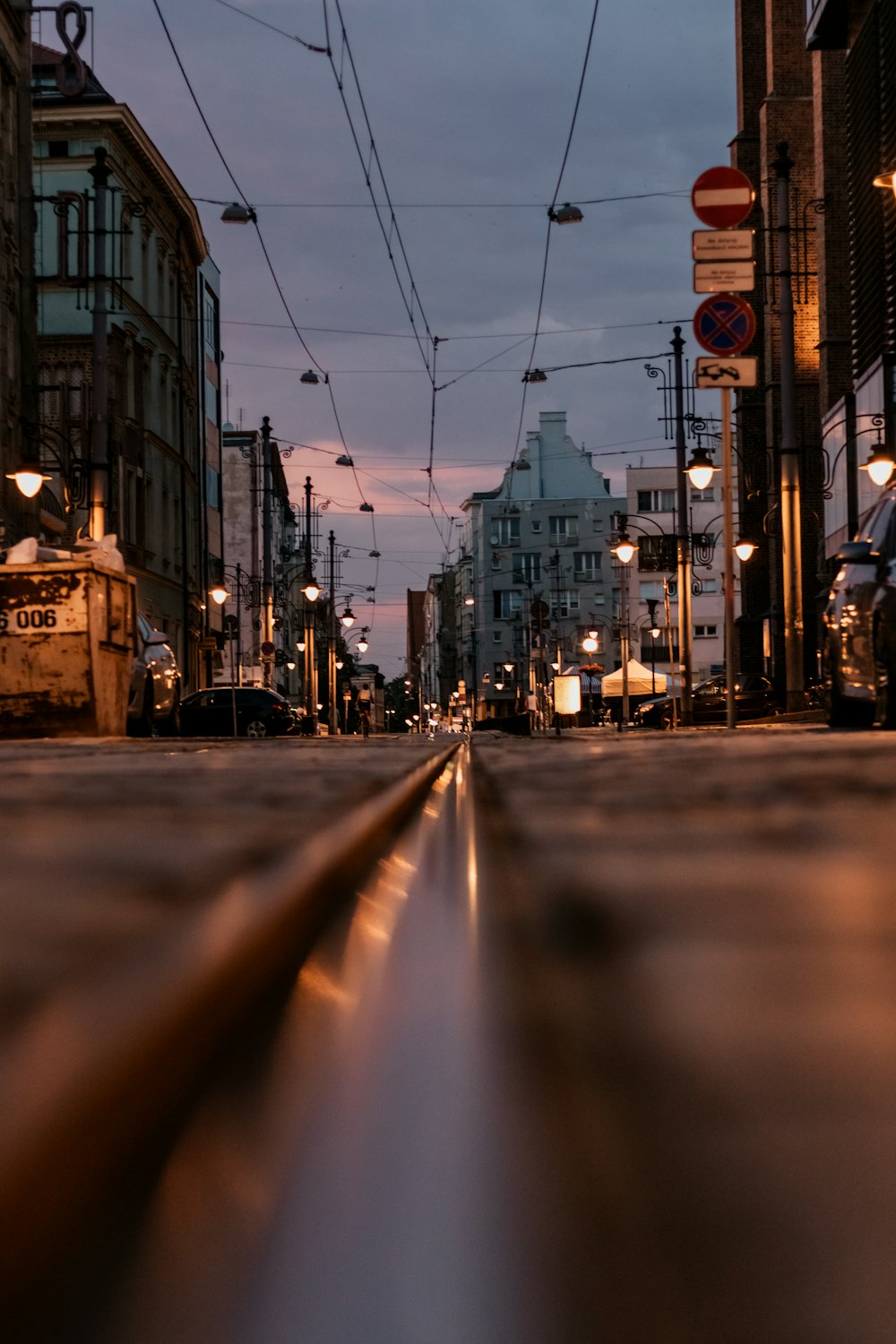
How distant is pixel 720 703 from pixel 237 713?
9.46 m

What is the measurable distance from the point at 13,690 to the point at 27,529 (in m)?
12.9

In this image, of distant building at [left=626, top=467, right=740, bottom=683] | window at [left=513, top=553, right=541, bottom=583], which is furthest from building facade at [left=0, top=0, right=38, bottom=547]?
window at [left=513, top=553, right=541, bottom=583]

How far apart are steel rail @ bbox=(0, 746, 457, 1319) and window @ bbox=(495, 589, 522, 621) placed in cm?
11526

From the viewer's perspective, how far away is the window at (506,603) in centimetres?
11650

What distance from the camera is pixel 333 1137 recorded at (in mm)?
591

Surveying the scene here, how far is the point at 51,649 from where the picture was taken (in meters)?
12.2

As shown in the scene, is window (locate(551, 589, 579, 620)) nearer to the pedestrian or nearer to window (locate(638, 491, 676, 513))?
the pedestrian

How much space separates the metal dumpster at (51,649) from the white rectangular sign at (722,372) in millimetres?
5722

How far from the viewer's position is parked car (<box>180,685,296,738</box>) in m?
30.6

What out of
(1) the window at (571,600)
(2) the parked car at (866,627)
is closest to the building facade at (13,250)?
(2) the parked car at (866,627)

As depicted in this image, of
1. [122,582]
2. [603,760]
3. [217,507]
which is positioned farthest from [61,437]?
[217,507]

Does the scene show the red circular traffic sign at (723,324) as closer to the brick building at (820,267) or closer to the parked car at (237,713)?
the brick building at (820,267)

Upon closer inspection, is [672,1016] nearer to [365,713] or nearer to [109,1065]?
[109,1065]

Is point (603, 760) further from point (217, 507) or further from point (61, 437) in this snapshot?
point (217, 507)
